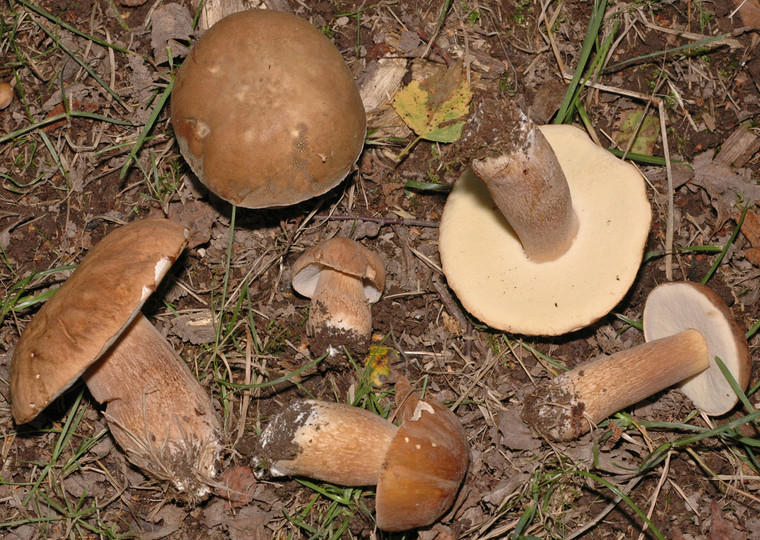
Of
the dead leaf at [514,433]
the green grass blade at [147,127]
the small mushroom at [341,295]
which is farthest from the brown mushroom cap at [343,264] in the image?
the green grass blade at [147,127]

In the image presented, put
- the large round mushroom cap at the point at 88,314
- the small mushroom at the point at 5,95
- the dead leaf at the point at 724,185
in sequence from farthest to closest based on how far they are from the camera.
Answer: the small mushroom at the point at 5,95 → the dead leaf at the point at 724,185 → the large round mushroom cap at the point at 88,314

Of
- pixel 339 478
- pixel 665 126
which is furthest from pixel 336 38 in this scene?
pixel 339 478

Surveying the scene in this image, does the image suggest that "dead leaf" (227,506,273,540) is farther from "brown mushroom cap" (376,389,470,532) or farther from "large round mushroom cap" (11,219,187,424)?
"large round mushroom cap" (11,219,187,424)

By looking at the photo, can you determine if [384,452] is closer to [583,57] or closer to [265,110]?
[265,110]

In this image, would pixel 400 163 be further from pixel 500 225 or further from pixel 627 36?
pixel 627 36

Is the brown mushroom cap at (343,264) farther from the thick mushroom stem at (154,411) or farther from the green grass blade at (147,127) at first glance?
the green grass blade at (147,127)

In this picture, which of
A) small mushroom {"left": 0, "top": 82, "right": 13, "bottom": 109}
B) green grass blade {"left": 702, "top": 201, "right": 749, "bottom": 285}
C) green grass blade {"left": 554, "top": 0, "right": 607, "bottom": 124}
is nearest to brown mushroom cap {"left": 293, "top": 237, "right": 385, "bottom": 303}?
green grass blade {"left": 554, "top": 0, "right": 607, "bottom": 124}
